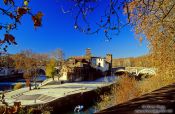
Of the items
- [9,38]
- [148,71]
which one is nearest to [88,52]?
[148,71]

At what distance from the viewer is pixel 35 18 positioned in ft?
12.3

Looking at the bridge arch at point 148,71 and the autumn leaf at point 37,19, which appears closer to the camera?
the autumn leaf at point 37,19

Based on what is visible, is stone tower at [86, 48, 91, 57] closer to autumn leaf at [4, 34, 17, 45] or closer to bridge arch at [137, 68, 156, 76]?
bridge arch at [137, 68, 156, 76]

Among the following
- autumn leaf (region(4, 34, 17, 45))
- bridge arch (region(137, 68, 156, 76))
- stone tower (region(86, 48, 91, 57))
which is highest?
stone tower (region(86, 48, 91, 57))

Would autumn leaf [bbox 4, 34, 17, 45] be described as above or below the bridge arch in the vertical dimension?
above

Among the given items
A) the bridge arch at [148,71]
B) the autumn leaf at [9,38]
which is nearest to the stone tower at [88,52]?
the bridge arch at [148,71]

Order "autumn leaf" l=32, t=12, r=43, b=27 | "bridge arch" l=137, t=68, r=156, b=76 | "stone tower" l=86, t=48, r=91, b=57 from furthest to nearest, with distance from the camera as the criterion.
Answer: "stone tower" l=86, t=48, r=91, b=57, "bridge arch" l=137, t=68, r=156, b=76, "autumn leaf" l=32, t=12, r=43, b=27

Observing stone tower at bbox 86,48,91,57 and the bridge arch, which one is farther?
stone tower at bbox 86,48,91,57

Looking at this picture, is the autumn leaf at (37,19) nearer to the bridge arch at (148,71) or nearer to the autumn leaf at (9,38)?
the autumn leaf at (9,38)

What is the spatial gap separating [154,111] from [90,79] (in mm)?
84835

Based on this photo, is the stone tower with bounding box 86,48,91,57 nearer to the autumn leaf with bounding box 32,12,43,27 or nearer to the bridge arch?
the bridge arch

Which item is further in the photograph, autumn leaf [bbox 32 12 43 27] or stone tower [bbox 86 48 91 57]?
stone tower [bbox 86 48 91 57]

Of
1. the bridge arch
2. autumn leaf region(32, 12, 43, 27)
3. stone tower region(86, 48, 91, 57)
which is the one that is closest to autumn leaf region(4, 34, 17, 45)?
autumn leaf region(32, 12, 43, 27)

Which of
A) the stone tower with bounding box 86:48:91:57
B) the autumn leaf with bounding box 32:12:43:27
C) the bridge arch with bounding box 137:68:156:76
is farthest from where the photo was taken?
the stone tower with bounding box 86:48:91:57
